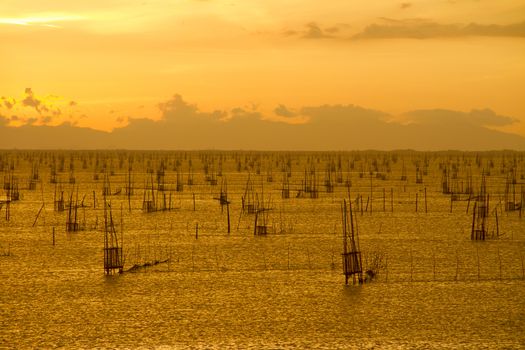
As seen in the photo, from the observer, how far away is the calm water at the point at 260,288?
6867mm

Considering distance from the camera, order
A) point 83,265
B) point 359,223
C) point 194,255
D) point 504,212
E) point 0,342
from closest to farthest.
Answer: point 0,342, point 83,265, point 194,255, point 359,223, point 504,212

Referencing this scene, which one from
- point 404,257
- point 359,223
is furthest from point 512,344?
point 359,223

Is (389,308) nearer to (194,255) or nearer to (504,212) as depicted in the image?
(194,255)

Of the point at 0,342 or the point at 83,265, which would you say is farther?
the point at 83,265

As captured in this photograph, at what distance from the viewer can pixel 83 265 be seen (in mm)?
9969

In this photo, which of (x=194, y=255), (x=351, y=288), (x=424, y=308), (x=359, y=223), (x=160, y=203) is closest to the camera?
(x=424, y=308)

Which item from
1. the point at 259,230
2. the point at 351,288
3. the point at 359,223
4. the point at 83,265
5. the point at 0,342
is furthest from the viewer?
the point at 359,223

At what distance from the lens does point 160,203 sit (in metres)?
17.5

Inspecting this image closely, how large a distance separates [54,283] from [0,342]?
90.7 inches

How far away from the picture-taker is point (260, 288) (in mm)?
8633

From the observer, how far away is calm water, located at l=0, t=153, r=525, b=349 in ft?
22.5

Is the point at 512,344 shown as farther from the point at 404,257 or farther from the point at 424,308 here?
the point at 404,257

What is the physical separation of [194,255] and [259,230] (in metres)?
2.28

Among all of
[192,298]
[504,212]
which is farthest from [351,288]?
[504,212]
